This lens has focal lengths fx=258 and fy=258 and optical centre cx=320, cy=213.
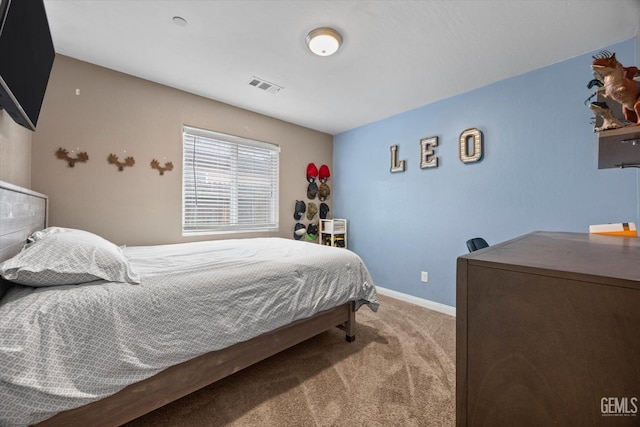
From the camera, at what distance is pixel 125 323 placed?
3.76 ft

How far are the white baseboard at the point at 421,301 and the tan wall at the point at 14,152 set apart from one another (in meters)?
3.58

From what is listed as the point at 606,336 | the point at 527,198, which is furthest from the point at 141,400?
the point at 527,198

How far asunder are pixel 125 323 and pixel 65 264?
1.26 feet

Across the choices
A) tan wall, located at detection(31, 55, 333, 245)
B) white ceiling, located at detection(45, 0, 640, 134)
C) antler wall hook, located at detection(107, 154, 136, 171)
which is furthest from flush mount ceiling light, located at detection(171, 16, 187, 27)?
antler wall hook, located at detection(107, 154, 136, 171)

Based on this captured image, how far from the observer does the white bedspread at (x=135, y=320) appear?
0.93m

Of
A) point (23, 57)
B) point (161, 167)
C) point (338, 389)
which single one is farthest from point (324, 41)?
point (338, 389)

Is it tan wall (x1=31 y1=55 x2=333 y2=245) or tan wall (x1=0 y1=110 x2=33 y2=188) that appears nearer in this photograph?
tan wall (x1=0 y1=110 x2=33 y2=188)

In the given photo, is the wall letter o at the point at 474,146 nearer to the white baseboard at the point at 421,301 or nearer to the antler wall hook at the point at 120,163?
the white baseboard at the point at 421,301

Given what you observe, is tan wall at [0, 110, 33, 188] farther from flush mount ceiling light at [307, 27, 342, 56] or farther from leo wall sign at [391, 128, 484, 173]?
leo wall sign at [391, 128, 484, 173]

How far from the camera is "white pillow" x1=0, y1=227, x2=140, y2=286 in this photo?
1.07 meters

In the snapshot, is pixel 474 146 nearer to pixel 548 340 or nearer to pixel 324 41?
pixel 324 41

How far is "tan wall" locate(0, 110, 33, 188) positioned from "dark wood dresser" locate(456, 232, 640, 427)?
236 cm

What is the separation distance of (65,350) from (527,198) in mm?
3250

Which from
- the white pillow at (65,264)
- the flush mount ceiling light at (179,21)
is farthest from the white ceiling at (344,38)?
the white pillow at (65,264)
